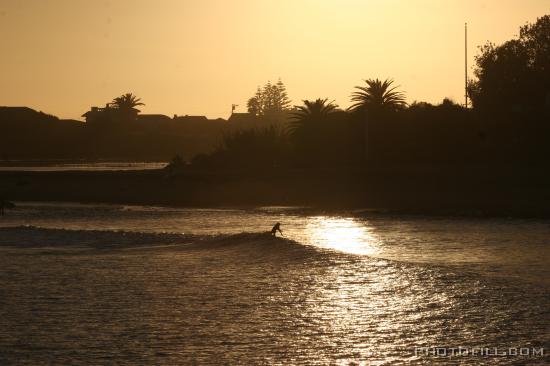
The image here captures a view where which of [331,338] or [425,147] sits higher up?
[425,147]

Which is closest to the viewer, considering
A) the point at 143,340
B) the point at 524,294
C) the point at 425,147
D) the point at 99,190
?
the point at 143,340

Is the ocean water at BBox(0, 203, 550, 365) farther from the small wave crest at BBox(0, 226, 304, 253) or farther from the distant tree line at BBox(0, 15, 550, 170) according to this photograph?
the distant tree line at BBox(0, 15, 550, 170)

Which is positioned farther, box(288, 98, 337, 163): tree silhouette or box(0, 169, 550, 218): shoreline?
box(288, 98, 337, 163): tree silhouette

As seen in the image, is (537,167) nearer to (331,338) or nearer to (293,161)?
(293,161)

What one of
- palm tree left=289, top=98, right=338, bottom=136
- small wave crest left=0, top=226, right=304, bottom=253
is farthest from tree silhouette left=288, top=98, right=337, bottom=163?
small wave crest left=0, top=226, right=304, bottom=253

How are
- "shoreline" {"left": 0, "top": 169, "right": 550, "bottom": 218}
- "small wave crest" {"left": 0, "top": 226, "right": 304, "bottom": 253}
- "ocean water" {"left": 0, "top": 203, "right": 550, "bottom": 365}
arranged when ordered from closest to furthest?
1. "ocean water" {"left": 0, "top": 203, "right": 550, "bottom": 365}
2. "small wave crest" {"left": 0, "top": 226, "right": 304, "bottom": 253}
3. "shoreline" {"left": 0, "top": 169, "right": 550, "bottom": 218}

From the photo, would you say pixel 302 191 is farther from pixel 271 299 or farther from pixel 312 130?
pixel 271 299

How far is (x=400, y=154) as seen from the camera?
67.3m

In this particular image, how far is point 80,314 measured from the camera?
1439 centimetres

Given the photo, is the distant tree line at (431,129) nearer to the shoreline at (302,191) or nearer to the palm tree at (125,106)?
the shoreline at (302,191)

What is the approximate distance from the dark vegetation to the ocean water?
64.2 ft

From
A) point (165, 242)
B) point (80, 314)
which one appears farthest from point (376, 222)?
point (80, 314)

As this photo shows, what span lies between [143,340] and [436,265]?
29.9ft

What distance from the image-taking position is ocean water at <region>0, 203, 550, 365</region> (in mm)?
12008
